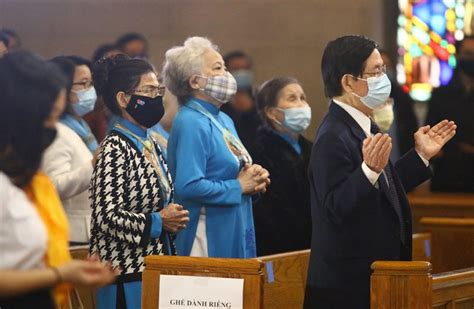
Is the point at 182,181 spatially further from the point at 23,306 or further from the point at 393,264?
the point at 23,306

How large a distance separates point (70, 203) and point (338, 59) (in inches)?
63.1

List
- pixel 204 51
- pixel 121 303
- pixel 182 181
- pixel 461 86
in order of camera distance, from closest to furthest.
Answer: pixel 121 303 < pixel 182 181 < pixel 204 51 < pixel 461 86

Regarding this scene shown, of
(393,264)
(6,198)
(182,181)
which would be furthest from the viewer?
(182,181)

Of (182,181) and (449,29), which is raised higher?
(449,29)

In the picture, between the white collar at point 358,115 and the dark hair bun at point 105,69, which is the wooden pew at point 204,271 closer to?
the white collar at point 358,115

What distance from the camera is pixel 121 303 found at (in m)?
4.66

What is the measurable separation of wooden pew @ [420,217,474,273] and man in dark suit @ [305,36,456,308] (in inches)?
97.1

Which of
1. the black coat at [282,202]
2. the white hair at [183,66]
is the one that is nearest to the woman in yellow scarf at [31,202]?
the white hair at [183,66]

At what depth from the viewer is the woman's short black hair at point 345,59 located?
4684 mm

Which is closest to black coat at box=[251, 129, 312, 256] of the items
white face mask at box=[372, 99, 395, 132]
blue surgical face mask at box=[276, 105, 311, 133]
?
blue surgical face mask at box=[276, 105, 311, 133]

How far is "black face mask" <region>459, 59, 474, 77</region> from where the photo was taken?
9328 mm

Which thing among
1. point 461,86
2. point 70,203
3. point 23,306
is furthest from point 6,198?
point 461,86

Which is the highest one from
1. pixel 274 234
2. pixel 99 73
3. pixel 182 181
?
pixel 99 73

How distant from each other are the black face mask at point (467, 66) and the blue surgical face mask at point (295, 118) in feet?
10.1
